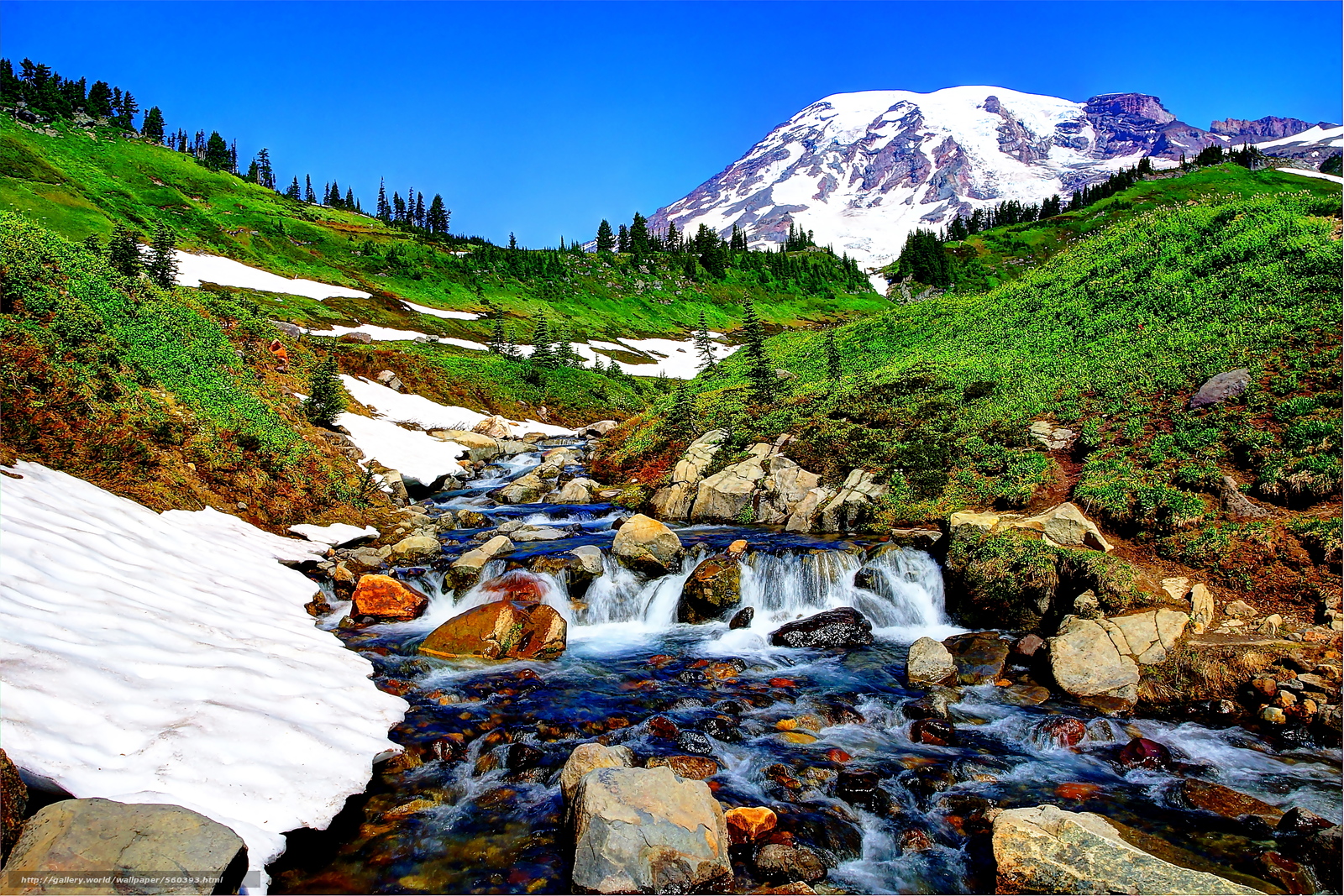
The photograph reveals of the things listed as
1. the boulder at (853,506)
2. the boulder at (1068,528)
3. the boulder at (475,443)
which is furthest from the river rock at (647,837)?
the boulder at (475,443)

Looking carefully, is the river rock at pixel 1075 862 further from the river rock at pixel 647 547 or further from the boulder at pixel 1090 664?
the river rock at pixel 647 547

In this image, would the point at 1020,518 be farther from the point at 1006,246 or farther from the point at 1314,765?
the point at 1006,246

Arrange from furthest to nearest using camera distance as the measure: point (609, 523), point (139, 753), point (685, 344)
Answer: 1. point (685, 344)
2. point (609, 523)
3. point (139, 753)

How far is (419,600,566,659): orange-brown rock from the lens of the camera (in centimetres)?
1162

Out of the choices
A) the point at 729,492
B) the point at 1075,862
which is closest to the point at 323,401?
the point at 729,492

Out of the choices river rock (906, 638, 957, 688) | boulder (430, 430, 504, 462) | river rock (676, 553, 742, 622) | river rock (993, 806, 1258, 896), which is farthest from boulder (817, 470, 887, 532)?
boulder (430, 430, 504, 462)

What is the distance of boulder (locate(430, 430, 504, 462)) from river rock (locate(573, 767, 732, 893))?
96.0ft

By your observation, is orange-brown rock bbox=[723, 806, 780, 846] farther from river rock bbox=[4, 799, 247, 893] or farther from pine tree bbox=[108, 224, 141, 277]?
pine tree bbox=[108, 224, 141, 277]

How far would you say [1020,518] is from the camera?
44.9 ft

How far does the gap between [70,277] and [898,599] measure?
24395mm

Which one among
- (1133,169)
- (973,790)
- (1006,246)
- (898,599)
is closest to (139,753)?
(973,790)

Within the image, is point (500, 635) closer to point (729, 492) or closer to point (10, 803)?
point (10, 803)

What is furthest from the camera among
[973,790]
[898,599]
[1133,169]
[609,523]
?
[1133,169]

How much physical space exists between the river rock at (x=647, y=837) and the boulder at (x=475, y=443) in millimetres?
29257
